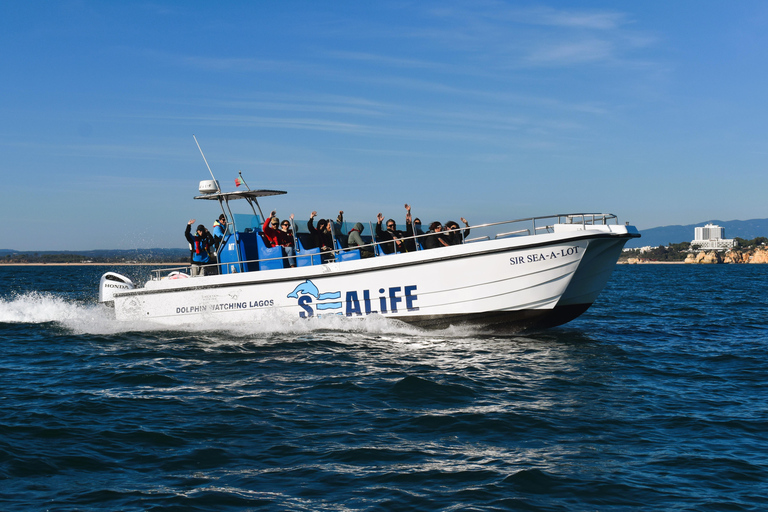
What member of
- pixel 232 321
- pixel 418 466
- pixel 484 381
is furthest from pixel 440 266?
pixel 418 466

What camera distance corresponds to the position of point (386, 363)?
9805 mm

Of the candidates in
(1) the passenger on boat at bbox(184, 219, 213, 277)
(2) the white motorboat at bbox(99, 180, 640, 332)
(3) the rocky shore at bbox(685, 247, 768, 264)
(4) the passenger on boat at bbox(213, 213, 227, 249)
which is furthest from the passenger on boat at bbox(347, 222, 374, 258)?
(3) the rocky shore at bbox(685, 247, 768, 264)

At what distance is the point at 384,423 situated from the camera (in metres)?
6.75

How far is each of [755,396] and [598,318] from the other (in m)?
9.64

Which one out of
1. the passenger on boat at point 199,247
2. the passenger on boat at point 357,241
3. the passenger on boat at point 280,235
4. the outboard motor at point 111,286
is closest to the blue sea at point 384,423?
the passenger on boat at point 357,241

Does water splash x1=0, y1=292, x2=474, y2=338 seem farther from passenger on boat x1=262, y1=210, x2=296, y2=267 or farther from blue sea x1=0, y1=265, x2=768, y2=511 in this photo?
passenger on boat x1=262, y1=210, x2=296, y2=267

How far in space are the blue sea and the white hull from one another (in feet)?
1.49

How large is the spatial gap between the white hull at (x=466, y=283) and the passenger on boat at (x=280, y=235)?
835mm

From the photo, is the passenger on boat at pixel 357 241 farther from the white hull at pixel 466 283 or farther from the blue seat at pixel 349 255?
the white hull at pixel 466 283

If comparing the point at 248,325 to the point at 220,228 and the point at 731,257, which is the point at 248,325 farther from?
the point at 731,257

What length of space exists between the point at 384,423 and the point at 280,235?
7810 millimetres

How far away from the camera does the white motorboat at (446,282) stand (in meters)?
11.3

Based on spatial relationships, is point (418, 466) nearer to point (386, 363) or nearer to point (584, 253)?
point (386, 363)

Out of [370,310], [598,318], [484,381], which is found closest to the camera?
[484,381]
